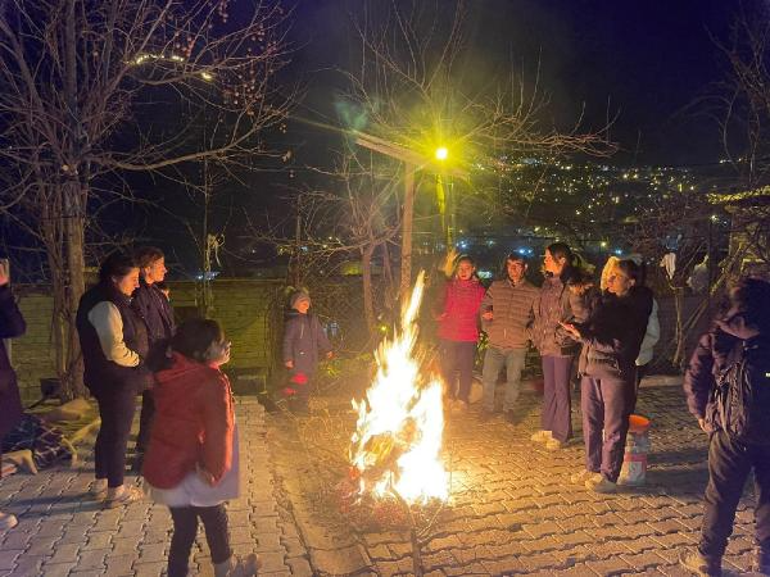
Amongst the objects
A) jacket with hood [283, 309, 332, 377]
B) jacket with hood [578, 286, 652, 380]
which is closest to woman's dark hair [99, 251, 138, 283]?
jacket with hood [283, 309, 332, 377]

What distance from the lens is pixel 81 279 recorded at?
7570 millimetres

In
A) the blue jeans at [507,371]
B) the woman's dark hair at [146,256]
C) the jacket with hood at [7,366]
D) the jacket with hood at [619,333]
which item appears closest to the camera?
the jacket with hood at [7,366]

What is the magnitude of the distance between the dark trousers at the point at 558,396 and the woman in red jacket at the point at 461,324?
53.5 inches

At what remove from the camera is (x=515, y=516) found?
471 centimetres

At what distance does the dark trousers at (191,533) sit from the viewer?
3393 mm

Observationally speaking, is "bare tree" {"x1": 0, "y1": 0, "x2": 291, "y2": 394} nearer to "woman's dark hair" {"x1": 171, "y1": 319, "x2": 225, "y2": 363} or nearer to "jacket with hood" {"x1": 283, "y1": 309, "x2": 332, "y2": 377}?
"jacket with hood" {"x1": 283, "y1": 309, "x2": 332, "y2": 377}

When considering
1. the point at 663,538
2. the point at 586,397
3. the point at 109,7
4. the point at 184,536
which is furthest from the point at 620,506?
the point at 109,7

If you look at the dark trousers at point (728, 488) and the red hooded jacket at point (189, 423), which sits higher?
the red hooded jacket at point (189, 423)

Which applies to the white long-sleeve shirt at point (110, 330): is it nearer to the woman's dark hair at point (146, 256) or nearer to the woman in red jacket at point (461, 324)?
the woman's dark hair at point (146, 256)

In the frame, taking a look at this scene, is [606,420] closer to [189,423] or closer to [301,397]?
[189,423]

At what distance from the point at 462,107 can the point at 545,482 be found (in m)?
6.21

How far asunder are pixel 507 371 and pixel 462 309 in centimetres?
96

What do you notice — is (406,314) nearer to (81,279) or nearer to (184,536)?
(81,279)

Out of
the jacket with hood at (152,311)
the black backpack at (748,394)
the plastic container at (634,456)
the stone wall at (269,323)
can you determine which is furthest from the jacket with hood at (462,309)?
the black backpack at (748,394)
